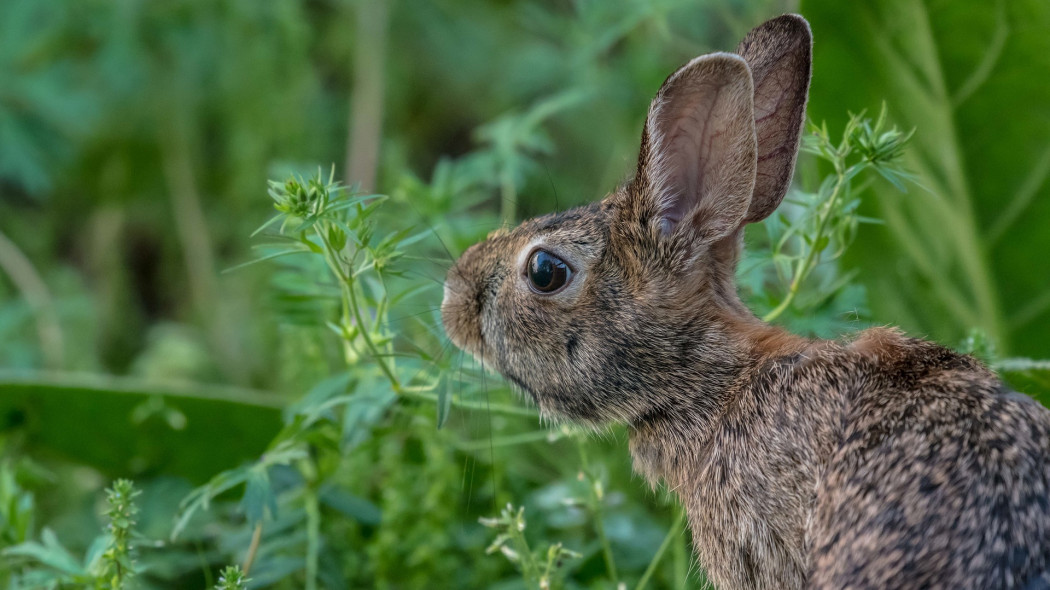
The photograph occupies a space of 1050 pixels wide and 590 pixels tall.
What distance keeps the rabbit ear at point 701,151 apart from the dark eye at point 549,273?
0.18 metres

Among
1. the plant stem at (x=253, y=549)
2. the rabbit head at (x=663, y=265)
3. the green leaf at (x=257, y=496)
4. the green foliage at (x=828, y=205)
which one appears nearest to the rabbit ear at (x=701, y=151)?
the rabbit head at (x=663, y=265)

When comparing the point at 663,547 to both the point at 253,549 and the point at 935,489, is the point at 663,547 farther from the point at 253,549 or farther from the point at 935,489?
the point at 253,549

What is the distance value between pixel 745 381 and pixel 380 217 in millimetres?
1192

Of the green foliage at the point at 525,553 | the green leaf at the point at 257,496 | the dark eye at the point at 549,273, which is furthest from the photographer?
the dark eye at the point at 549,273

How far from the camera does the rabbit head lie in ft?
6.91

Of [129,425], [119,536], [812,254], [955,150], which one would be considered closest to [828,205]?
[812,254]

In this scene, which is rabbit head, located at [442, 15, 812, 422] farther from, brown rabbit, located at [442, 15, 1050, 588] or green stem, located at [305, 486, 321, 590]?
green stem, located at [305, 486, 321, 590]

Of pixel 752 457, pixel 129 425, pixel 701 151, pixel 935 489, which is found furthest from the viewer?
pixel 129 425

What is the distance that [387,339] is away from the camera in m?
2.15

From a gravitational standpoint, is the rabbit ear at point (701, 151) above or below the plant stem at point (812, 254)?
above

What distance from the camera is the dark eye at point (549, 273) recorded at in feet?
7.24

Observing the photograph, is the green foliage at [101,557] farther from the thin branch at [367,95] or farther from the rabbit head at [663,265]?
the thin branch at [367,95]

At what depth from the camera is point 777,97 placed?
2156 millimetres

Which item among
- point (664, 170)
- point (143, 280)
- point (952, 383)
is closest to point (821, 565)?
point (952, 383)
